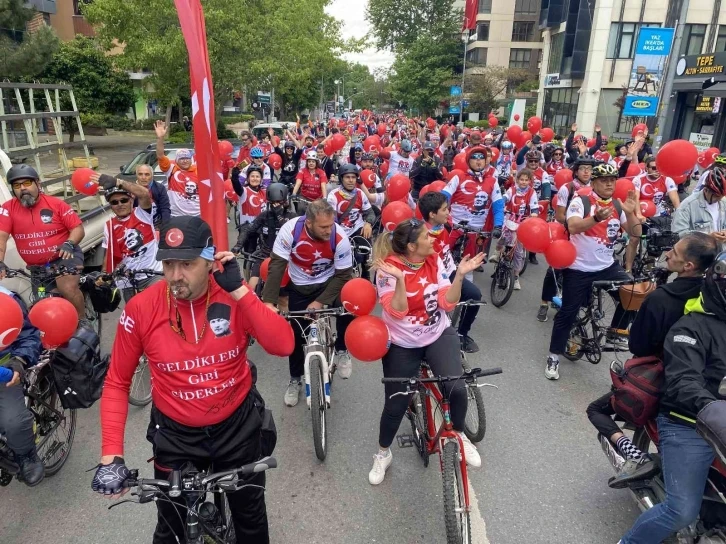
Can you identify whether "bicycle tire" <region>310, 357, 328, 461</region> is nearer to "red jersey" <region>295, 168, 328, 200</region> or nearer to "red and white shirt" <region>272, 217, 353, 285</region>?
"red and white shirt" <region>272, 217, 353, 285</region>

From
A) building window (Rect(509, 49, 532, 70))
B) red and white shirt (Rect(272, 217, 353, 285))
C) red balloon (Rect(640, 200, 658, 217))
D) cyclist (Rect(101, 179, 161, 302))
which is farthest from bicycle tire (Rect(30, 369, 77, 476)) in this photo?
building window (Rect(509, 49, 532, 70))

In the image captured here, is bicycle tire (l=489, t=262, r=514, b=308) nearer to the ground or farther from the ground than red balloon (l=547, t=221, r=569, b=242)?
nearer to the ground

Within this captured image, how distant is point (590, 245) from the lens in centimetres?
518

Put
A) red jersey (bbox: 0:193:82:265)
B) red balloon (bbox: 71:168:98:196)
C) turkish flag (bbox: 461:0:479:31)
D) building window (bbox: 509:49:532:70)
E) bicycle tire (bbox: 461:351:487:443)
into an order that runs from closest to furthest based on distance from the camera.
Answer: bicycle tire (bbox: 461:351:487:443) < red jersey (bbox: 0:193:82:265) < red balloon (bbox: 71:168:98:196) < turkish flag (bbox: 461:0:479:31) < building window (bbox: 509:49:532:70)

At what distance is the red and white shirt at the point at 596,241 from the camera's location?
5.14 metres

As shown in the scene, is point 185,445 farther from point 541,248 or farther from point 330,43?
point 330,43

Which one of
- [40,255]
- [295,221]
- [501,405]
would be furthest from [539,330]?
[40,255]

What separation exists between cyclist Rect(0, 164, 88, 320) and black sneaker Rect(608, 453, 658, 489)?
4.80 m

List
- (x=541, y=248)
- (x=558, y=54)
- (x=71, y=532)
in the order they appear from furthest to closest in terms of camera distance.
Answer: (x=558, y=54) → (x=541, y=248) → (x=71, y=532)

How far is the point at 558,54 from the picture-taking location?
36.6m

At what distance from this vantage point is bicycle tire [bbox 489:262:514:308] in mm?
7302

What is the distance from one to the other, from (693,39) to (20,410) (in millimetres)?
38070

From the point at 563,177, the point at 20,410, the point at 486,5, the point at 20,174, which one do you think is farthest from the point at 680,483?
the point at 486,5

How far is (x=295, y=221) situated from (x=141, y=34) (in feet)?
57.2
